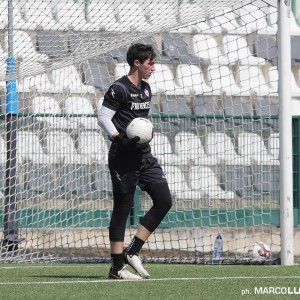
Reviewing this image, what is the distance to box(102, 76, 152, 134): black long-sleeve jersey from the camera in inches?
298

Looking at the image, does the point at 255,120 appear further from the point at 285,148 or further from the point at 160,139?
the point at 285,148

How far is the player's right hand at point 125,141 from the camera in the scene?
7.36 meters

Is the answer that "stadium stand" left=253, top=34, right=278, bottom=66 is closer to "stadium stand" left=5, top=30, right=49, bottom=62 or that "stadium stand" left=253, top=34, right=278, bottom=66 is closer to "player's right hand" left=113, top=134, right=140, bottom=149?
"stadium stand" left=5, top=30, right=49, bottom=62

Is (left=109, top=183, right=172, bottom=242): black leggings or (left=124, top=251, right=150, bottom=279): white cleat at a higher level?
(left=109, top=183, right=172, bottom=242): black leggings

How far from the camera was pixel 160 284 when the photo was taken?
6.98m

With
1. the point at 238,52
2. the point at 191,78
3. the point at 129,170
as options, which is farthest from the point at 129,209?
the point at 238,52

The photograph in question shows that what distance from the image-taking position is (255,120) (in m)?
11.3

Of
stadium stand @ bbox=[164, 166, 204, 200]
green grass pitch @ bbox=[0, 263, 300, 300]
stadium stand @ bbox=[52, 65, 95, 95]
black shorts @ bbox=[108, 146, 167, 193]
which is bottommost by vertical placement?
green grass pitch @ bbox=[0, 263, 300, 300]

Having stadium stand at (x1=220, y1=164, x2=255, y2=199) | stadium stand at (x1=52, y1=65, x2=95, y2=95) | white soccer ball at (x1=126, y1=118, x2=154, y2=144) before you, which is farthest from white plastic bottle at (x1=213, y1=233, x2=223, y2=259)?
white soccer ball at (x1=126, y1=118, x2=154, y2=144)

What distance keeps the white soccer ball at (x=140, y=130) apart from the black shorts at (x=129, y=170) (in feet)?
0.71

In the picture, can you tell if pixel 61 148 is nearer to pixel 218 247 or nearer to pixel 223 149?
pixel 223 149

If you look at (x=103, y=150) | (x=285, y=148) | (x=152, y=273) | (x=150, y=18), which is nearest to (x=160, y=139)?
(x=103, y=150)

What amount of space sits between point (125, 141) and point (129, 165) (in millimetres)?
269

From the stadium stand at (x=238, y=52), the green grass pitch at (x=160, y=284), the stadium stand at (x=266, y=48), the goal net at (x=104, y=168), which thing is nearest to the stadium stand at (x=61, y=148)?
the goal net at (x=104, y=168)
